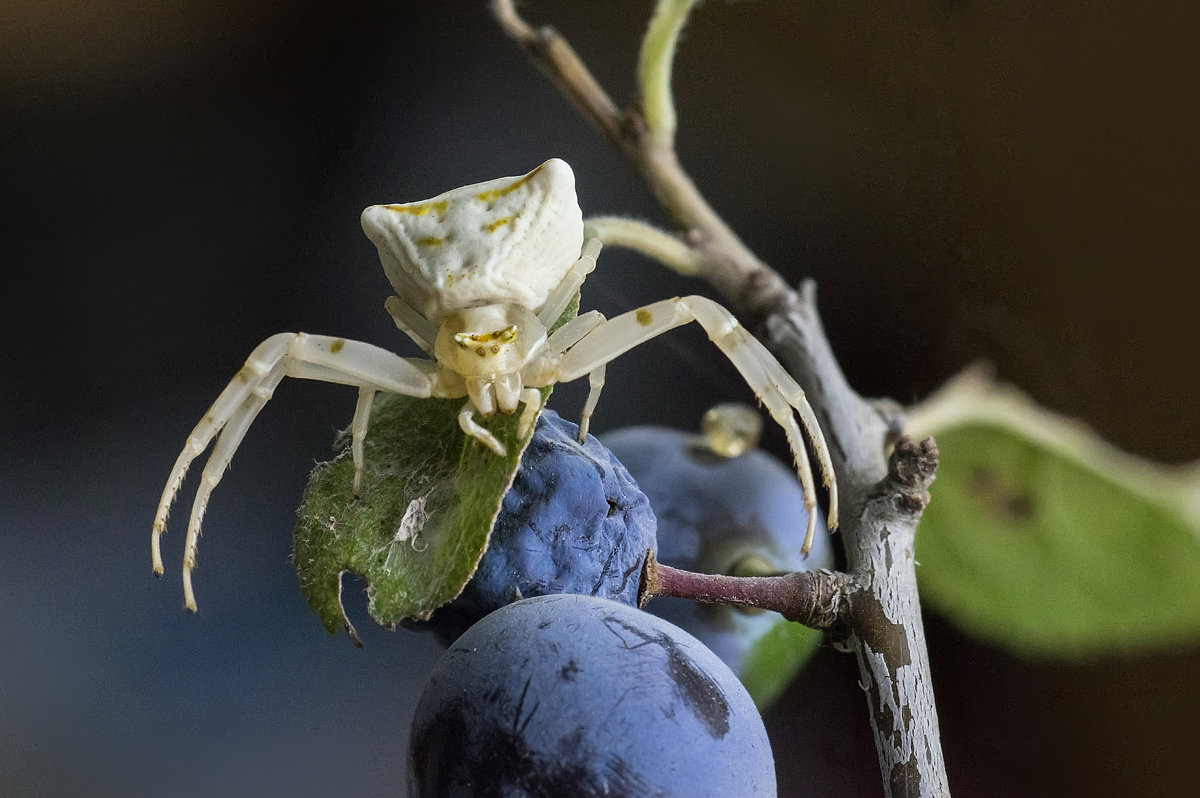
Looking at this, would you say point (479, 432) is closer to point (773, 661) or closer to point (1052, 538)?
point (773, 661)

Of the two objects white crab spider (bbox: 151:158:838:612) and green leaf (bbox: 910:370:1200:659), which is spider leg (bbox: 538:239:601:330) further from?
green leaf (bbox: 910:370:1200:659)

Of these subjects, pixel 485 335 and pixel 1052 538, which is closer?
pixel 485 335

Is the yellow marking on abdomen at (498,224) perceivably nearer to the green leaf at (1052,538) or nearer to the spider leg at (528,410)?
the spider leg at (528,410)

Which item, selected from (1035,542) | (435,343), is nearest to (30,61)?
(435,343)

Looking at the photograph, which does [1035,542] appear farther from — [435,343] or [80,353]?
[80,353]

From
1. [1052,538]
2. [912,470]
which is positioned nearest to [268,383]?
[912,470]

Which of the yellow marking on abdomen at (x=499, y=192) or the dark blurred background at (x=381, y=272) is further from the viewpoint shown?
the dark blurred background at (x=381, y=272)

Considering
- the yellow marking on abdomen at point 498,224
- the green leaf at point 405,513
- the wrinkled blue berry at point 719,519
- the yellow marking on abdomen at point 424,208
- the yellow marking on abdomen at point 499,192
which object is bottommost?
the wrinkled blue berry at point 719,519

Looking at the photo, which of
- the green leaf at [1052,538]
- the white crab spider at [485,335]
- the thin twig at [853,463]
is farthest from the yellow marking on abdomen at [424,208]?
the green leaf at [1052,538]
